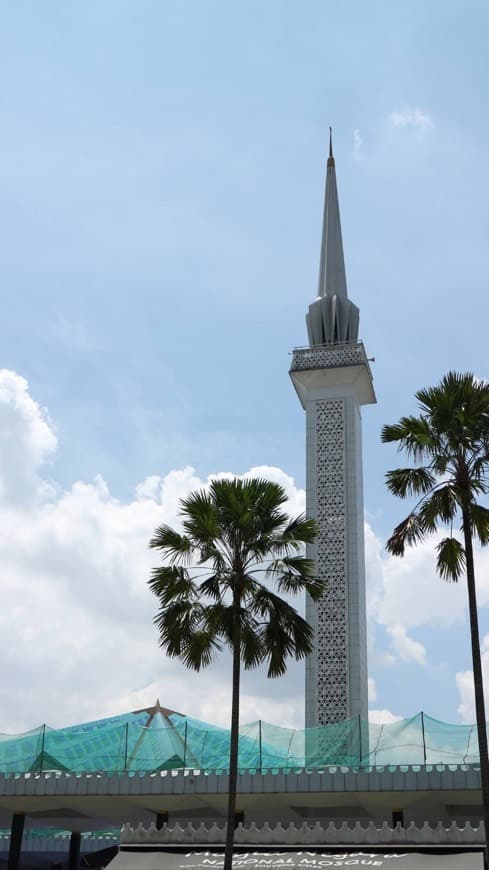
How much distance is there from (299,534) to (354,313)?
27.1 meters

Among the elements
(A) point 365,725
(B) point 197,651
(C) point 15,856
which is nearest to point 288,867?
(B) point 197,651

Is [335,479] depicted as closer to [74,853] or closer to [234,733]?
[74,853]

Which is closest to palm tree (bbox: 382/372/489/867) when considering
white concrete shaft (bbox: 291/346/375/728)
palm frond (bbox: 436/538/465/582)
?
palm frond (bbox: 436/538/465/582)

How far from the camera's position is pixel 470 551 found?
21297mm

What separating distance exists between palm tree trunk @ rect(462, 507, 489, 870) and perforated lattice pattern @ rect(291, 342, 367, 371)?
25.5 meters

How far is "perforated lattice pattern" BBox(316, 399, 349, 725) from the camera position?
40.7 metres

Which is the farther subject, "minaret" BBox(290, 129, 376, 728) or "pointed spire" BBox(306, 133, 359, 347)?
"pointed spire" BBox(306, 133, 359, 347)

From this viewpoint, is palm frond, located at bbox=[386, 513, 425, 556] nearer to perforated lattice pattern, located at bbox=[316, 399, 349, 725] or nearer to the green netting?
the green netting

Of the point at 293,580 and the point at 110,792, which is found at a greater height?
the point at 293,580

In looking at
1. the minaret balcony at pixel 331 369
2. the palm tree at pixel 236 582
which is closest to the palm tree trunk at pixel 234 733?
the palm tree at pixel 236 582

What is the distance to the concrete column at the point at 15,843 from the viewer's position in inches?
1403

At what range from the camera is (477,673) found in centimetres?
2025

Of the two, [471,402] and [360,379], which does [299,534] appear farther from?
[360,379]

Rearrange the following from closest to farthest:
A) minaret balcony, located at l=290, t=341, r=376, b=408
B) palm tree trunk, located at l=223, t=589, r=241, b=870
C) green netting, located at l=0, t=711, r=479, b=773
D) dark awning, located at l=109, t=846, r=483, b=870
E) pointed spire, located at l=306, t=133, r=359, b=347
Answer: palm tree trunk, located at l=223, t=589, r=241, b=870
dark awning, located at l=109, t=846, r=483, b=870
green netting, located at l=0, t=711, r=479, b=773
minaret balcony, located at l=290, t=341, r=376, b=408
pointed spire, located at l=306, t=133, r=359, b=347
